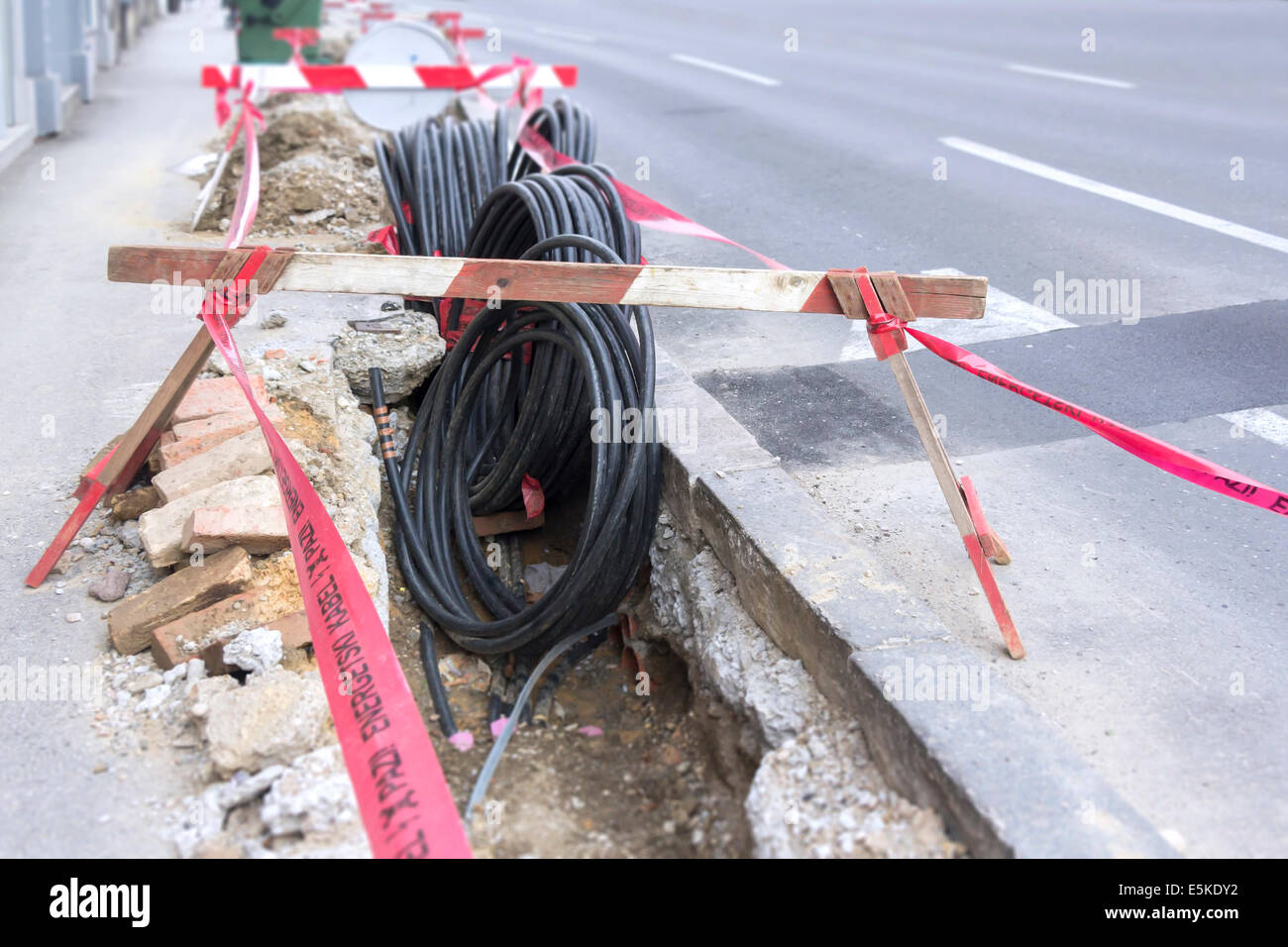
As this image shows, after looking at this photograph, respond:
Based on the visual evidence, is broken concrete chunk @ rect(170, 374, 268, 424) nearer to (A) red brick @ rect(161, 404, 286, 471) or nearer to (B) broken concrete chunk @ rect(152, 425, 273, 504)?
(A) red brick @ rect(161, 404, 286, 471)

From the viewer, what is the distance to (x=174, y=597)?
3.11 meters

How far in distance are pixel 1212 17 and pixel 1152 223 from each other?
10.5m

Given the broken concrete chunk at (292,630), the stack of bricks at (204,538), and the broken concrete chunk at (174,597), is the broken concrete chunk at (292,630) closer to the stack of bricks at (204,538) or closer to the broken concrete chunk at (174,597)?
the stack of bricks at (204,538)

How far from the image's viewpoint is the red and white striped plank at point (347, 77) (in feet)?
28.9

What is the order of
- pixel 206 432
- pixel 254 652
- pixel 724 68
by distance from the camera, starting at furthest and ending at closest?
pixel 724 68 → pixel 206 432 → pixel 254 652

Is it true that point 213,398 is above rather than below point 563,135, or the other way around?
below

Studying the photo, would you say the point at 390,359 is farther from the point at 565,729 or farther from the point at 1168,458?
the point at 1168,458

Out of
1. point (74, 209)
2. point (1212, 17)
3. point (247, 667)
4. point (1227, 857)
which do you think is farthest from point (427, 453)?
point (1212, 17)

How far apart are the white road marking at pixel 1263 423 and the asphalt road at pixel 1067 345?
22 millimetres

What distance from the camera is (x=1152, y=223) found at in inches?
276

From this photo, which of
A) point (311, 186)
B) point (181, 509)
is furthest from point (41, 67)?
point (181, 509)

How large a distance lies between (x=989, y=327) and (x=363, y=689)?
4.04m

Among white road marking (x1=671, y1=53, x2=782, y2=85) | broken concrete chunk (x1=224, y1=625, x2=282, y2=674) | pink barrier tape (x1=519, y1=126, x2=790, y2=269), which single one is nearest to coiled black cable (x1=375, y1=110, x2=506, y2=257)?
pink barrier tape (x1=519, y1=126, x2=790, y2=269)

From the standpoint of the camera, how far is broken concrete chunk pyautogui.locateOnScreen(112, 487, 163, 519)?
3680 millimetres
